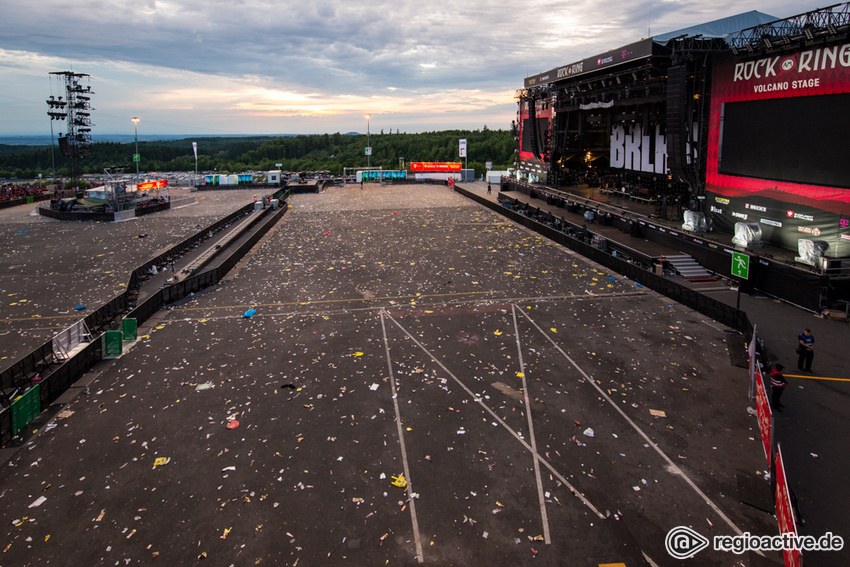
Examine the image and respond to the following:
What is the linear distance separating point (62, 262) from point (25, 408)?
14.5 m

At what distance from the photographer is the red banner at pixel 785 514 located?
4.99m

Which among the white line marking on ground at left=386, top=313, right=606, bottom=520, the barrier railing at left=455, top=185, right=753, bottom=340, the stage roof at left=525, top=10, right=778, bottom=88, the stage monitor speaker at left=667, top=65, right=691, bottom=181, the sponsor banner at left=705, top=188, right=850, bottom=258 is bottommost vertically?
the white line marking on ground at left=386, top=313, right=606, bottom=520

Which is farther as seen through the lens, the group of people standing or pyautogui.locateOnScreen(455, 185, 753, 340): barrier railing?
pyautogui.locateOnScreen(455, 185, 753, 340): barrier railing

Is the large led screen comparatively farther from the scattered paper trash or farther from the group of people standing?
the scattered paper trash

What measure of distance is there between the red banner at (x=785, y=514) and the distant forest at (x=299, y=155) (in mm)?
67464

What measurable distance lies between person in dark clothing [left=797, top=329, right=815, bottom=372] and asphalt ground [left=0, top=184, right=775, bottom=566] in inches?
50.2

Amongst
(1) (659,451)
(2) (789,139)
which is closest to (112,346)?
(1) (659,451)

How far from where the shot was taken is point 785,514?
5523 millimetres

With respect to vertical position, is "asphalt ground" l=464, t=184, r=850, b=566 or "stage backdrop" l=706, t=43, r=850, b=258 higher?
"stage backdrop" l=706, t=43, r=850, b=258

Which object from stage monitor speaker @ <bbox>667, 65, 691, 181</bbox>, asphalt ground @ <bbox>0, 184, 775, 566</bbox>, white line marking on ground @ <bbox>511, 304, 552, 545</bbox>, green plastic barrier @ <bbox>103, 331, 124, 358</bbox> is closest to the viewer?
asphalt ground @ <bbox>0, 184, 775, 566</bbox>

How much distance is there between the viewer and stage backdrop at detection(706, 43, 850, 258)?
533 inches

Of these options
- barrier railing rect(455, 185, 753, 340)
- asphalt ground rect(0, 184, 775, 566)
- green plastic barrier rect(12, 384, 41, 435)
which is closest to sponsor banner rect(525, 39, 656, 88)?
barrier railing rect(455, 185, 753, 340)

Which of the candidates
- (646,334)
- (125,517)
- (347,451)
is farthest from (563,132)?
(125,517)

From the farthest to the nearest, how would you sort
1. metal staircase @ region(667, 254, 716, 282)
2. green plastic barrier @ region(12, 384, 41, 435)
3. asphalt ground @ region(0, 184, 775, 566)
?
metal staircase @ region(667, 254, 716, 282) → green plastic barrier @ region(12, 384, 41, 435) → asphalt ground @ region(0, 184, 775, 566)
